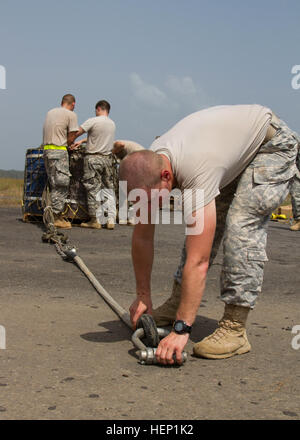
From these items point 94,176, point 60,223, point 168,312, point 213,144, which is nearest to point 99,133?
point 94,176

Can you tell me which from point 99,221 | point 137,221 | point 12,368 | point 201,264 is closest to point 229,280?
point 201,264

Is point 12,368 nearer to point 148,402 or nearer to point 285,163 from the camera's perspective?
point 148,402

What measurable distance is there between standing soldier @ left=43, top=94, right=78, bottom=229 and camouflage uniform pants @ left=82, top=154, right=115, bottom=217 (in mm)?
464

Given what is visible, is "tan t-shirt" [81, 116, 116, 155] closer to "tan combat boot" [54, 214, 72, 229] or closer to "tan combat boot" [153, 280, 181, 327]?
"tan combat boot" [54, 214, 72, 229]

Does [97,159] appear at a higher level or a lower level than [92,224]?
higher

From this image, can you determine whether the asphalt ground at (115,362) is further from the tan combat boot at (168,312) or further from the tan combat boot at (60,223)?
the tan combat boot at (60,223)

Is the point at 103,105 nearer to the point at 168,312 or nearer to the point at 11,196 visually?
the point at 168,312

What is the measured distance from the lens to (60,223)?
9094mm

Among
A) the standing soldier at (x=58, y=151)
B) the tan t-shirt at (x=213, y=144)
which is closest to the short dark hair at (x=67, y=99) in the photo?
the standing soldier at (x=58, y=151)

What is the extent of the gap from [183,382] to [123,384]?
0.94ft

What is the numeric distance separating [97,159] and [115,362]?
6.83 metres

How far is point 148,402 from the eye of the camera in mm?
2439

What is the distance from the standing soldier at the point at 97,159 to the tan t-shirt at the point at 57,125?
12.1 inches

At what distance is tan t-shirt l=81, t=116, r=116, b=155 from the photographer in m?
9.40
